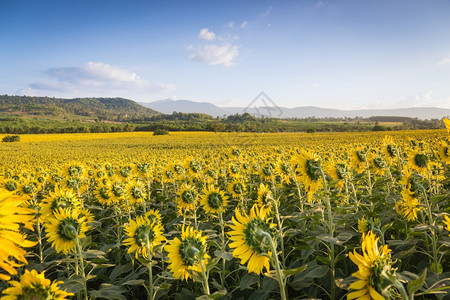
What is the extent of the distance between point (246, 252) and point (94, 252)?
179 centimetres

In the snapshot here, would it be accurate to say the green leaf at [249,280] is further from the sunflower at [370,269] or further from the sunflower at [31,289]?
the sunflower at [31,289]

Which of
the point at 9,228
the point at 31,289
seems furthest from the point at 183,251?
the point at 9,228

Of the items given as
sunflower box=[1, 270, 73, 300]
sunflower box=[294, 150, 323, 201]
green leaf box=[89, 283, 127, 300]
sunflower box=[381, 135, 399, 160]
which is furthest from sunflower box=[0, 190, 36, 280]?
sunflower box=[381, 135, 399, 160]

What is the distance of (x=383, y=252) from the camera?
4.61 feet

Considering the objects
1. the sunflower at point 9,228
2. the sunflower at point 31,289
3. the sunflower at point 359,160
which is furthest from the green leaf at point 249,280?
the sunflower at point 359,160

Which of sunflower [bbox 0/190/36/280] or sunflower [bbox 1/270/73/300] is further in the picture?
sunflower [bbox 1/270/73/300]

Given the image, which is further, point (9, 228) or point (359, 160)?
point (359, 160)

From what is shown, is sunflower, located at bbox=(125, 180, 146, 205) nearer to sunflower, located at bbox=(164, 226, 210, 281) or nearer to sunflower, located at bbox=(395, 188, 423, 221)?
sunflower, located at bbox=(164, 226, 210, 281)

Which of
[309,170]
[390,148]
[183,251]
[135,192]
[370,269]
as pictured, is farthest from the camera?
[390,148]

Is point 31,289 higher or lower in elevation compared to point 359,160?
lower

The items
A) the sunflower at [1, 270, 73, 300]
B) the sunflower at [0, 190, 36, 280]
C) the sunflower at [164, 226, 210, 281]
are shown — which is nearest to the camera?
the sunflower at [0, 190, 36, 280]

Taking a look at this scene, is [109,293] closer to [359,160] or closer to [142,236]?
[142,236]

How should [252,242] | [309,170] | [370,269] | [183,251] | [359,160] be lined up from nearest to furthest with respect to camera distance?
[370,269], [252,242], [183,251], [309,170], [359,160]

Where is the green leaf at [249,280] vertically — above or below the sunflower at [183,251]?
below
